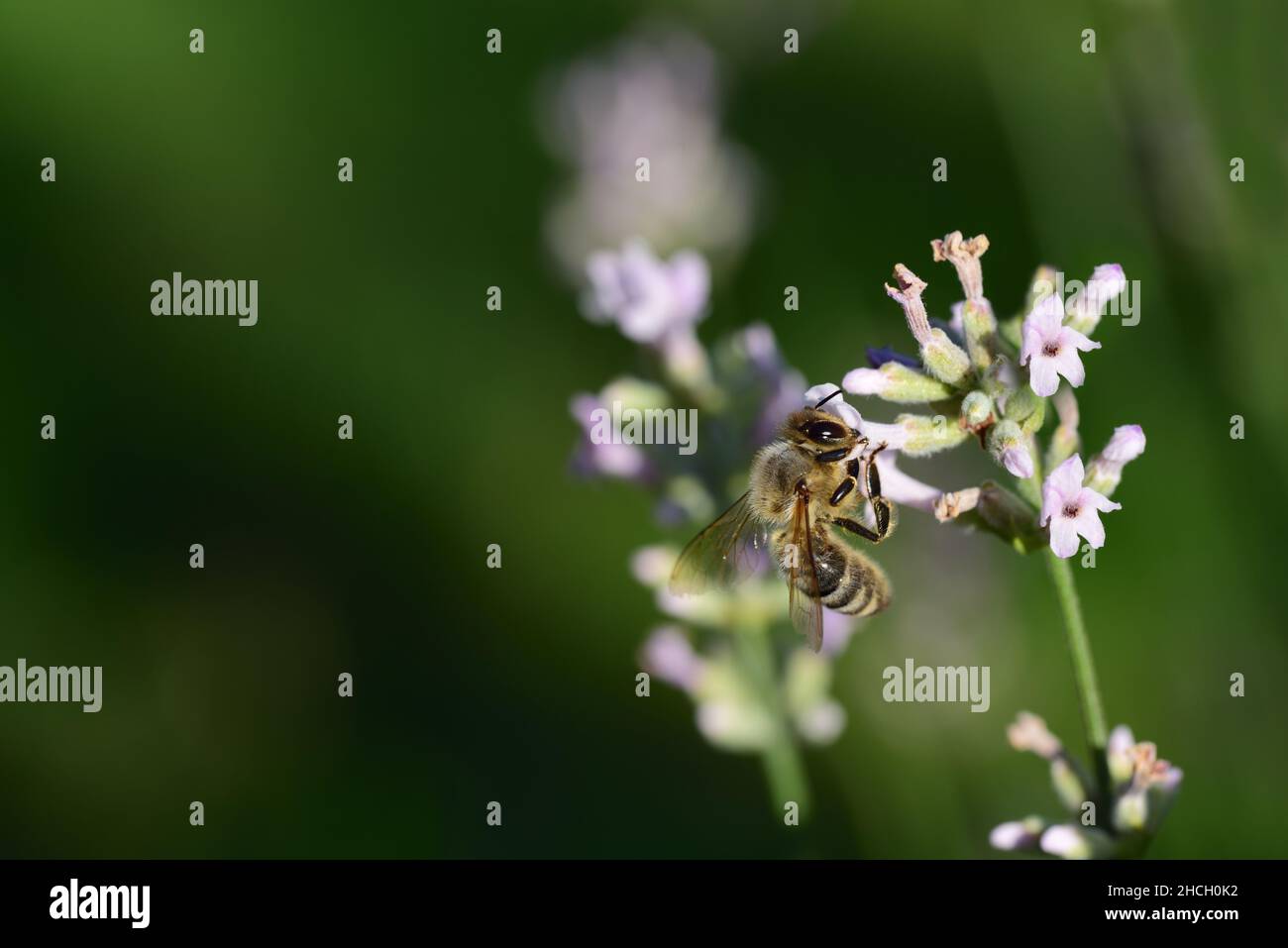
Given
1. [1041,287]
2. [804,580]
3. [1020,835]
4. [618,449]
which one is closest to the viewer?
[1041,287]

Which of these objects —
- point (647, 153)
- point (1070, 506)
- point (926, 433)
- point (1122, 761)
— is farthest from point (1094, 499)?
point (647, 153)

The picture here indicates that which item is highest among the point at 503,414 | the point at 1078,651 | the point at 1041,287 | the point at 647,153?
the point at 647,153

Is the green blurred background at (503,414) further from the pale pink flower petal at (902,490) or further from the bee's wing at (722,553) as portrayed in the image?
the pale pink flower petal at (902,490)

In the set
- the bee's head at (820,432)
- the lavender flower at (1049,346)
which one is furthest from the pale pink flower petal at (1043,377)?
the bee's head at (820,432)

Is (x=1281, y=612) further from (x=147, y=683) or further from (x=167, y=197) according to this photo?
(x=167, y=197)

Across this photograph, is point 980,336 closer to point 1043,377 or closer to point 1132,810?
point 1043,377

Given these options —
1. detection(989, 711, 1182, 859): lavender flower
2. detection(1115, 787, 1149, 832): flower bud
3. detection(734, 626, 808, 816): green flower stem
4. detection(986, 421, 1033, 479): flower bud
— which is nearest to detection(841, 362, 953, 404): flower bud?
detection(986, 421, 1033, 479): flower bud
